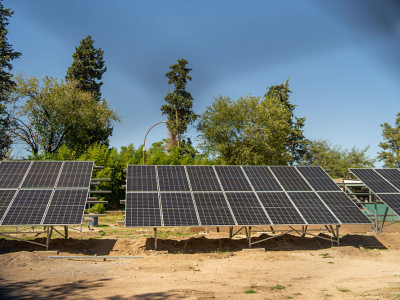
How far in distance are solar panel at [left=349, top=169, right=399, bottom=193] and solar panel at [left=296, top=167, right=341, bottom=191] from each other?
2658 millimetres

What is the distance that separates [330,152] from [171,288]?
72.7m

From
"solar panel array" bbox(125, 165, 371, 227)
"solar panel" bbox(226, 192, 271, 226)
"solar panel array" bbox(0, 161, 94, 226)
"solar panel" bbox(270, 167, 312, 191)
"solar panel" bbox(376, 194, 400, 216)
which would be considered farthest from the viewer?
"solar panel" bbox(270, 167, 312, 191)

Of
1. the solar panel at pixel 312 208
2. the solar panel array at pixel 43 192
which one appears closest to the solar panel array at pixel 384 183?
the solar panel at pixel 312 208

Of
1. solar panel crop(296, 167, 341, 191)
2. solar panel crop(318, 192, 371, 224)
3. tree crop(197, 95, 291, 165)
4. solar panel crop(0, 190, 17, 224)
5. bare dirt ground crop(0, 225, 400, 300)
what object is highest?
tree crop(197, 95, 291, 165)

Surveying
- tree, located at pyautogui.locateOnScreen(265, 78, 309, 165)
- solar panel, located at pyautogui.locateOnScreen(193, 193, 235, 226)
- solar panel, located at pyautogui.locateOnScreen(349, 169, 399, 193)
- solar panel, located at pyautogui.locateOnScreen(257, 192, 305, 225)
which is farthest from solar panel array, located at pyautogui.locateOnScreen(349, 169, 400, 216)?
tree, located at pyautogui.locateOnScreen(265, 78, 309, 165)

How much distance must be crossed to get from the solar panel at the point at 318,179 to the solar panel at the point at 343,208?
0.58 m

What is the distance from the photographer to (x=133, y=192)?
16859 millimetres

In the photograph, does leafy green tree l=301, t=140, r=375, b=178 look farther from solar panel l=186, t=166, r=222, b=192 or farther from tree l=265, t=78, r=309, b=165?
solar panel l=186, t=166, r=222, b=192

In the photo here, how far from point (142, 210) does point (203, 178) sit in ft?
14.7

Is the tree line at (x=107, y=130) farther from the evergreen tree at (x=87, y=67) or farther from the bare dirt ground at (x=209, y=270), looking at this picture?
the bare dirt ground at (x=209, y=270)

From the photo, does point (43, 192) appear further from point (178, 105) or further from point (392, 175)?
point (178, 105)

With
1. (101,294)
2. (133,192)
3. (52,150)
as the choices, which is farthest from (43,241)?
(52,150)

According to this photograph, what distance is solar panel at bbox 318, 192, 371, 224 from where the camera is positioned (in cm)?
1686

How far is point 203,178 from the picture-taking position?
19.0 meters
